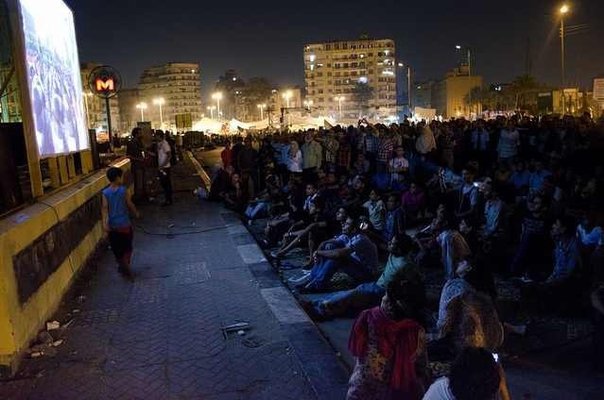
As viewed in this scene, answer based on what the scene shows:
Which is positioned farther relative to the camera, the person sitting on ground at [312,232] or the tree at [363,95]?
the tree at [363,95]

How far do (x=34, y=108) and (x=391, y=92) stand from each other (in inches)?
6135

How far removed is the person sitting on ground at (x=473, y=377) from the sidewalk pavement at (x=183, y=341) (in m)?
2.38

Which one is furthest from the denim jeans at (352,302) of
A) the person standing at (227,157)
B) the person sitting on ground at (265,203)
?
the person standing at (227,157)

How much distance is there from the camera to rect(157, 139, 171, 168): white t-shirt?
14.6m

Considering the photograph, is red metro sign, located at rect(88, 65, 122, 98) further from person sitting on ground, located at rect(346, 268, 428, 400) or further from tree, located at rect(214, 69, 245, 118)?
tree, located at rect(214, 69, 245, 118)

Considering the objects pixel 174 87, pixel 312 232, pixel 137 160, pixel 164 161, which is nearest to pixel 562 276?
pixel 312 232

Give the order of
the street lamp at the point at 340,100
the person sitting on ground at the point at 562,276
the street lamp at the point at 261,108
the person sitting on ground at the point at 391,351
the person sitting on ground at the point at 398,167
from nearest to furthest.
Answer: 1. the person sitting on ground at the point at 391,351
2. the person sitting on ground at the point at 562,276
3. the person sitting on ground at the point at 398,167
4. the street lamp at the point at 261,108
5. the street lamp at the point at 340,100

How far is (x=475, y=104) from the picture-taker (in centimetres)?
9150

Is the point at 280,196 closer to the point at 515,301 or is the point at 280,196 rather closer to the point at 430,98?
the point at 515,301

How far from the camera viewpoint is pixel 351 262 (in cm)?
841

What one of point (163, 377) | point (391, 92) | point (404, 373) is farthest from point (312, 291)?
→ point (391, 92)

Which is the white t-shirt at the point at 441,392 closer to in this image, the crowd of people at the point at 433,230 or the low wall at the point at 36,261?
the crowd of people at the point at 433,230

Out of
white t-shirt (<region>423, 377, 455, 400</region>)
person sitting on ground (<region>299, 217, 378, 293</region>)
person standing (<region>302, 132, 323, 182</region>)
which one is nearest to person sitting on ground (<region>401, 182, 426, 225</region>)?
person sitting on ground (<region>299, 217, 378, 293</region>)

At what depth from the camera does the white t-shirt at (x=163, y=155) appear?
14555 millimetres
